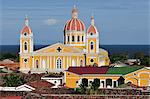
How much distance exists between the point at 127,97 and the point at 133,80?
16837 mm

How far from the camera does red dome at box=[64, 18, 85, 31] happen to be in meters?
38.8

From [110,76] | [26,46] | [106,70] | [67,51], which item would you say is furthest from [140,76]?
[26,46]

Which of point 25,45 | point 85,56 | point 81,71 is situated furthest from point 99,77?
point 25,45

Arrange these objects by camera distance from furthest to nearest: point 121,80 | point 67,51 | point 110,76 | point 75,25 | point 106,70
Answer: point 75,25, point 67,51, point 106,70, point 110,76, point 121,80

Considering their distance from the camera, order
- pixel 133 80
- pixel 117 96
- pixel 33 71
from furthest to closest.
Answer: pixel 33 71 → pixel 133 80 → pixel 117 96

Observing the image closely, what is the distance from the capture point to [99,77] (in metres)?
28.4

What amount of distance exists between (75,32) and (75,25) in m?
0.52

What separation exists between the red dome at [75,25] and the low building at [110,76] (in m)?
9.41

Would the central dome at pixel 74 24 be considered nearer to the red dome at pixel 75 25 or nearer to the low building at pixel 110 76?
the red dome at pixel 75 25

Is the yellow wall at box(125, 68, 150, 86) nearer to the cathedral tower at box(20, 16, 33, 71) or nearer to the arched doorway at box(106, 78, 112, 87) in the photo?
the arched doorway at box(106, 78, 112, 87)

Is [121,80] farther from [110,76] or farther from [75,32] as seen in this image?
[75,32]

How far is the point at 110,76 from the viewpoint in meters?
28.4

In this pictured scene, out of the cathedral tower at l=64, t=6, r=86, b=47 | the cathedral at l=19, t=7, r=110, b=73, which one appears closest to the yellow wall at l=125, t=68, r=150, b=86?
the cathedral at l=19, t=7, r=110, b=73

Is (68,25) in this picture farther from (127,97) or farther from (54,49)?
(127,97)
